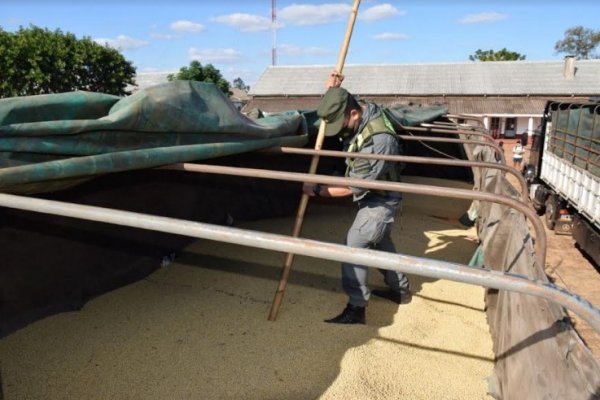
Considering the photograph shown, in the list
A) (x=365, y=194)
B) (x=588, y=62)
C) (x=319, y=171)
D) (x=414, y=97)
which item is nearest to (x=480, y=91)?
(x=414, y=97)

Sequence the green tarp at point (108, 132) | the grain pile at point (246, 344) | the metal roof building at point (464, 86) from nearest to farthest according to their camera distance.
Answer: the green tarp at point (108, 132)
the grain pile at point (246, 344)
the metal roof building at point (464, 86)

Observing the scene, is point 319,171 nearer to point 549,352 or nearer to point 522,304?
point 522,304

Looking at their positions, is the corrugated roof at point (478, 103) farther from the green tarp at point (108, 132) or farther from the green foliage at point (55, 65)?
the green tarp at point (108, 132)

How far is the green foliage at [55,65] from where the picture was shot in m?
19.3

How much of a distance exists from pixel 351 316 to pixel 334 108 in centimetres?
140

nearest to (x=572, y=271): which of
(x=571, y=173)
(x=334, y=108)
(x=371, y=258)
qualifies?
(x=571, y=173)

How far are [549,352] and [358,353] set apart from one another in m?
1.42

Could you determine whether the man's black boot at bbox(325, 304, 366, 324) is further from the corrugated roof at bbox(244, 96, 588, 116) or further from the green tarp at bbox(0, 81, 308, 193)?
the corrugated roof at bbox(244, 96, 588, 116)

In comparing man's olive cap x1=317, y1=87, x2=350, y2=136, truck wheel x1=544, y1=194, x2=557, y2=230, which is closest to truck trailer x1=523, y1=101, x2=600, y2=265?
truck wheel x1=544, y1=194, x2=557, y2=230

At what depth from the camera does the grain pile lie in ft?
8.23

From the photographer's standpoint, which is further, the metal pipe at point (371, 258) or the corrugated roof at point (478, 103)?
the corrugated roof at point (478, 103)

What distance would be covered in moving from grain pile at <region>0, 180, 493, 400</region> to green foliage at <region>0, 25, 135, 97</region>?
A: 19454 millimetres

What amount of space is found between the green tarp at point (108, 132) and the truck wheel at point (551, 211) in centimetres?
575

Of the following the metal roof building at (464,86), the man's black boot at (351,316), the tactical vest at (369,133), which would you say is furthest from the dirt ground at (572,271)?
the metal roof building at (464,86)
